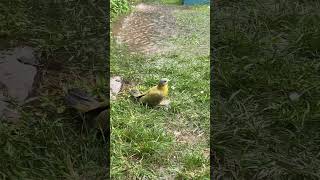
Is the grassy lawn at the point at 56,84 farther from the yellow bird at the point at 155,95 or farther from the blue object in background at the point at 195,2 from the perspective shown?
the blue object in background at the point at 195,2

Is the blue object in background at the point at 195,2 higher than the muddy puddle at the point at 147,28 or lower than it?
higher

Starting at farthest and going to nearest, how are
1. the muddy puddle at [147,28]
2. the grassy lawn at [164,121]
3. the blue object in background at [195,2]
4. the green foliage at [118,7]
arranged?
the blue object in background at [195,2], the green foliage at [118,7], the muddy puddle at [147,28], the grassy lawn at [164,121]

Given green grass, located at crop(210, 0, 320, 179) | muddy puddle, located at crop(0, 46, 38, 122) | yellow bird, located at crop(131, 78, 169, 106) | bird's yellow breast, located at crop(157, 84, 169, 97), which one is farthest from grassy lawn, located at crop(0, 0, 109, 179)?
green grass, located at crop(210, 0, 320, 179)

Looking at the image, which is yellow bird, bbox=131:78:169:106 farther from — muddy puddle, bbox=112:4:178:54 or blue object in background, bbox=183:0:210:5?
blue object in background, bbox=183:0:210:5

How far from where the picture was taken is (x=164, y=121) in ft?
12.0

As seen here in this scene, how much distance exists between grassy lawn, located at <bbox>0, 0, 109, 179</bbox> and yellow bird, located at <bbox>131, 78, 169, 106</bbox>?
9.9 inches

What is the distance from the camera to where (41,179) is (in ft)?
9.65

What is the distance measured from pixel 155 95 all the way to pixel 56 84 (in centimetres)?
72

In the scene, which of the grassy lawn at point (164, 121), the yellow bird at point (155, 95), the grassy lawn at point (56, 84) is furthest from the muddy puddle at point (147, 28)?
the yellow bird at point (155, 95)

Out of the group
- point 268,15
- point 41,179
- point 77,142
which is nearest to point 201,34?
point 268,15

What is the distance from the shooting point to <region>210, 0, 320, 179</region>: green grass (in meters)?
3.19

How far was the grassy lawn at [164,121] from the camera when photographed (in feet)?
10.5

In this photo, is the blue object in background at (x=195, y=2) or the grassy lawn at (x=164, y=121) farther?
the blue object in background at (x=195, y=2)

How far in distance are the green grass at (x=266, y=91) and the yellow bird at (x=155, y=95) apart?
362 mm
